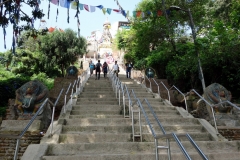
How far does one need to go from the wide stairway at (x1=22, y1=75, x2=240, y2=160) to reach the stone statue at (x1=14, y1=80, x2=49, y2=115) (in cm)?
98

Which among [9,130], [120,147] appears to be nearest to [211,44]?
[120,147]

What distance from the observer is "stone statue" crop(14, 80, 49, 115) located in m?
6.90

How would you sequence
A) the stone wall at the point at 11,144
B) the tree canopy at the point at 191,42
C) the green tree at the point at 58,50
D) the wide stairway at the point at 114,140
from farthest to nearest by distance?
1. the green tree at the point at 58,50
2. the tree canopy at the point at 191,42
3. the stone wall at the point at 11,144
4. the wide stairway at the point at 114,140

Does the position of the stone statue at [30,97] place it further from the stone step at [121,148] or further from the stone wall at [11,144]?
the stone step at [121,148]

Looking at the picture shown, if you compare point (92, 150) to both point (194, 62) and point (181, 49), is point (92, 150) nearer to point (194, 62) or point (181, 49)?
point (194, 62)

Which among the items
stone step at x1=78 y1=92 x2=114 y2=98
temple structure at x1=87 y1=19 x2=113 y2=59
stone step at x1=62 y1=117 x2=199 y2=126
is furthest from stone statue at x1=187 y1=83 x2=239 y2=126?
temple structure at x1=87 y1=19 x2=113 y2=59

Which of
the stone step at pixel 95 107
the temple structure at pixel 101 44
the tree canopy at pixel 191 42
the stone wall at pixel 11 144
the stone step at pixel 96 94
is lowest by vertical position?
the stone wall at pixel 11 144

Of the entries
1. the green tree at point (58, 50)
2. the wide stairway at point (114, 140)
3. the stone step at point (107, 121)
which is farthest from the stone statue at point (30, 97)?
the green tree at point (58, 50)

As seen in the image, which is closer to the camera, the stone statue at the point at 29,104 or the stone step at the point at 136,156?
the stone step at the point at 136,156

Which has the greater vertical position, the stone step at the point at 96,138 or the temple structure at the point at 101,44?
the temple structure at the point at 101,44

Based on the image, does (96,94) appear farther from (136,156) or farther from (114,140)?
(136,156)

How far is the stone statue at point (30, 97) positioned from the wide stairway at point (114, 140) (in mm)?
983

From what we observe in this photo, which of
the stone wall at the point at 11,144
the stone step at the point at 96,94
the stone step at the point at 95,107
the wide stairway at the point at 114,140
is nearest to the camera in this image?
the wide stairway at the point at 114,140

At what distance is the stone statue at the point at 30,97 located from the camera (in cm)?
690
